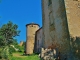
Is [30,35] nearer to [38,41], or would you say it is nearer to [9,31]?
[38,41]

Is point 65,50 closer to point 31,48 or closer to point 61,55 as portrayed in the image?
point 61,55

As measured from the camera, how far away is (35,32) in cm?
4453

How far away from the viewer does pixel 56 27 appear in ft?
70.4

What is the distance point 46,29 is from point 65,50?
565cm

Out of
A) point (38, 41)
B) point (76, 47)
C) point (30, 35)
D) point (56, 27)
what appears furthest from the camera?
point (30, 35)

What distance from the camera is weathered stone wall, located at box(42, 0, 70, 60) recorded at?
64.3 feet

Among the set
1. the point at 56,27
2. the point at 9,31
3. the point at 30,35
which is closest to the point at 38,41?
the point at 30,35

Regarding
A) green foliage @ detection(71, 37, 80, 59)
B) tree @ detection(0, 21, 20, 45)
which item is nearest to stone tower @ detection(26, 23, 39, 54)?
tree @ detection(0, 21, 20, 45)

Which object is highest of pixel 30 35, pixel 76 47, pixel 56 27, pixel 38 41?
pixel 30 35

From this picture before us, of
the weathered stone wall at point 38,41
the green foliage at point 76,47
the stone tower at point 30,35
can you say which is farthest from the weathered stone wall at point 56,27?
the stone tower at point 30,35

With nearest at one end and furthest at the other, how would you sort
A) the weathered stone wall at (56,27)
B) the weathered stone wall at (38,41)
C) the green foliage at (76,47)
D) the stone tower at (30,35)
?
the green foliage at (76,47) → the weathered stone wall at (56,27) → the weathered stone wall at (38,41) → the stone tower at (30,35)

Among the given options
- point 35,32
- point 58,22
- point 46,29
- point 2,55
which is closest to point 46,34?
point 46,29

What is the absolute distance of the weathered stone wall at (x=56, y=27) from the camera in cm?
1959

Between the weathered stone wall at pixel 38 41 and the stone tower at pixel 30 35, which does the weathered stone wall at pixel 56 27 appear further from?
the stone tower at pixel 30 35
